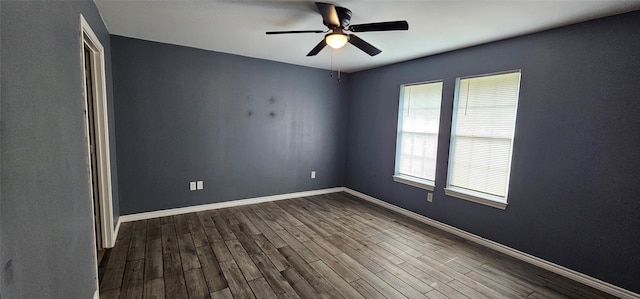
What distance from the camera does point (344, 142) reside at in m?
5.38

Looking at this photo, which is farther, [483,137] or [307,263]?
[483,137]

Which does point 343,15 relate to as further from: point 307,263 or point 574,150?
point 574,150

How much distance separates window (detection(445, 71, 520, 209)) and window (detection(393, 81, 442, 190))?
33cm

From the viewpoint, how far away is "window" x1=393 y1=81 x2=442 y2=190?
3809 millimetres

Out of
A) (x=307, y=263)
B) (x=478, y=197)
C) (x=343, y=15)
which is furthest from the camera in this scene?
(x=478, y=197)

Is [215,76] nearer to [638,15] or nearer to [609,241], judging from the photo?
A: [638,15]

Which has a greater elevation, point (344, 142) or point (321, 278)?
point (344, 142)

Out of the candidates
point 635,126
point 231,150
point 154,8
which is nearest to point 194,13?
point 154,8

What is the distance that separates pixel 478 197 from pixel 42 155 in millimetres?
3775

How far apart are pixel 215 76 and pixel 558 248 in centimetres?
463

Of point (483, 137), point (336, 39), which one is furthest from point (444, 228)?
point (336, 39)

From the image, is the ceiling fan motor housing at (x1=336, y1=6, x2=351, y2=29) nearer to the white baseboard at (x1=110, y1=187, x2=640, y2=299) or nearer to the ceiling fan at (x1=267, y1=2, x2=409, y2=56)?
the ceiling fan at (x1=267, y1=2, x2=409, y2=56)

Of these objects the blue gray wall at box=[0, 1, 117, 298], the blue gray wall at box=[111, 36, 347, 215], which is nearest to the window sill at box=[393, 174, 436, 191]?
the blue gray wall at box=[111, 36, 347, 215]

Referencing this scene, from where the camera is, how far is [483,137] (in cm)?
317
